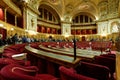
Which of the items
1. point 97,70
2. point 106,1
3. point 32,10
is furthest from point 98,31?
point 97,70

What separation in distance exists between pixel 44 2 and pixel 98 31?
1441cm

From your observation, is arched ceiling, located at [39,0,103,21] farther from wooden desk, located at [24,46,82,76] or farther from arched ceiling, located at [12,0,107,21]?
wooden desk, located at [24,46,82,76]

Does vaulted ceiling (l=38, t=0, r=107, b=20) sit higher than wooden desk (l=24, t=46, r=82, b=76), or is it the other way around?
vaulted ceiling (l=38, t=0, r=107, b=20)

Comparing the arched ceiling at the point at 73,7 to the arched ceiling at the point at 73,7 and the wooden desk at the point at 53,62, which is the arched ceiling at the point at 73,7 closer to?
the arched ceiling at the point at 73,7

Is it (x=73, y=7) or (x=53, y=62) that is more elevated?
(x=73, y=7)

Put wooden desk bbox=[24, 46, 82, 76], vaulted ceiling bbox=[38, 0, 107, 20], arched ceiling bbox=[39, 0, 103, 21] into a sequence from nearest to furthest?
wooden desk bbox=[24, 46, 82, 76] → vaulted ceiling bbox=[38, 0, 107, 20] → arched ceiling bbox=[39, 0, 103, 21]

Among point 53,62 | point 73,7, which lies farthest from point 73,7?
point 53,62

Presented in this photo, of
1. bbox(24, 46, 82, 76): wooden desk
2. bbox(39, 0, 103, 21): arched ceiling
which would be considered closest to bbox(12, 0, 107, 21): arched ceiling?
bbox(39, 0, 103, 21): arched ceiling

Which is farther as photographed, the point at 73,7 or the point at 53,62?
the point at 73,7

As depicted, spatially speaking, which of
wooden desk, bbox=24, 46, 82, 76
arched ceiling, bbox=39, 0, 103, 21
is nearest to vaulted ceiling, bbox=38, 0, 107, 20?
arched ceiling, bbox=39, 0, 103, 21

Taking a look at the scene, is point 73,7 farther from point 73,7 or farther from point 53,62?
point 53,62

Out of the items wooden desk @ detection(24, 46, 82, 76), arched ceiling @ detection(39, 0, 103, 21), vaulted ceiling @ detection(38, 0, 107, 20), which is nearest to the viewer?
wooden desk @ detection(24, 46, 82, 76)

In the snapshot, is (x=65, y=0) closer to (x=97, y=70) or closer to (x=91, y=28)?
(x=91, y=28)

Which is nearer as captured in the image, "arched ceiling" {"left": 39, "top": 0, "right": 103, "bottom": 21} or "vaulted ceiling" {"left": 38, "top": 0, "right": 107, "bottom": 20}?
"vaulted ceiling" {"left": 38, "top": 0, "right": 107, "bottom": 20}
